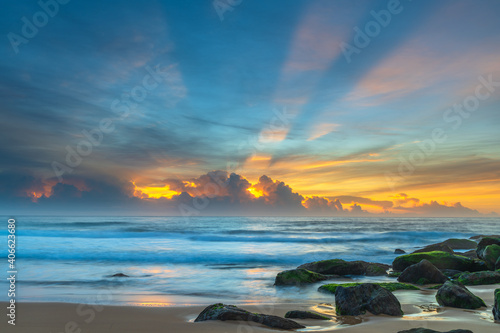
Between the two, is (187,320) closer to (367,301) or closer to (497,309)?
(367,301)

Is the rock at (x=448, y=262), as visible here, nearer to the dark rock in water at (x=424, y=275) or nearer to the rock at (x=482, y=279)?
the dark rock in water at (x=424, y=275)

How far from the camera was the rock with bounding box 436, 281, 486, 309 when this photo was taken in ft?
26.3

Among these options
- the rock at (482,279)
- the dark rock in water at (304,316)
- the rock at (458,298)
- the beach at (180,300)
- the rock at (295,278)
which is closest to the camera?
the beach at (180,300)

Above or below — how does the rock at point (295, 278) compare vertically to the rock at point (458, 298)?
below

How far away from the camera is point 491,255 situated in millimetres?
15797

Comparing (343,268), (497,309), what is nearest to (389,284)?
(343,268)

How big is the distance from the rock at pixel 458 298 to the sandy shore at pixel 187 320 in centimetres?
20

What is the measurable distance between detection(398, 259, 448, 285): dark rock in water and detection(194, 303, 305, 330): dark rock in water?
8210mm

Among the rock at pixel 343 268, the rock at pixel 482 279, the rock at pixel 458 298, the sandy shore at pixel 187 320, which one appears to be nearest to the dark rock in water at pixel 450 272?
the rock at pixel 343 268

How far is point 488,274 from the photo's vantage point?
467 inches

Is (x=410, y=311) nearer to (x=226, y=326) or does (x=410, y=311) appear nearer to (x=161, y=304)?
(x=226, y=326)

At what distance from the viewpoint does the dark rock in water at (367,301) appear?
7553 mm

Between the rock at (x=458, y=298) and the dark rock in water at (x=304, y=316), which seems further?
the rock at (x=458, y=298)

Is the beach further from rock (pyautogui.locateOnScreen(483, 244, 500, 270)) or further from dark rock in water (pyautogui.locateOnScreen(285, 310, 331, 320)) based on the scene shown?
rock (pyautogui.locateOnScreen(483, 244, 500, 270))
